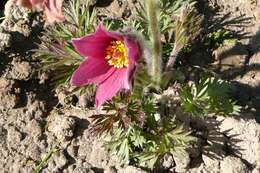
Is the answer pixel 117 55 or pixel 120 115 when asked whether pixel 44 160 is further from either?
pixel 117 55

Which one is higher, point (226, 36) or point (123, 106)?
point (226, 36)

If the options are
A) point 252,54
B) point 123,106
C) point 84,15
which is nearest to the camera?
point 123,106

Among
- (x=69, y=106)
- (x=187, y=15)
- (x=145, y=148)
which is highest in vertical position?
(x=187, y=15)

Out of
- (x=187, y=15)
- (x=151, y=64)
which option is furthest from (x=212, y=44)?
(x=151, y=64)

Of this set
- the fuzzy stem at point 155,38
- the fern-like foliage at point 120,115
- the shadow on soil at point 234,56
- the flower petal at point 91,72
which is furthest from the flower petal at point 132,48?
the shadow on soil at point 234,56

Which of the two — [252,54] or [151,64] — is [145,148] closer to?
[151,64]

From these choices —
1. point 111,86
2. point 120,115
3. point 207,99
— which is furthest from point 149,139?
point 111,86
